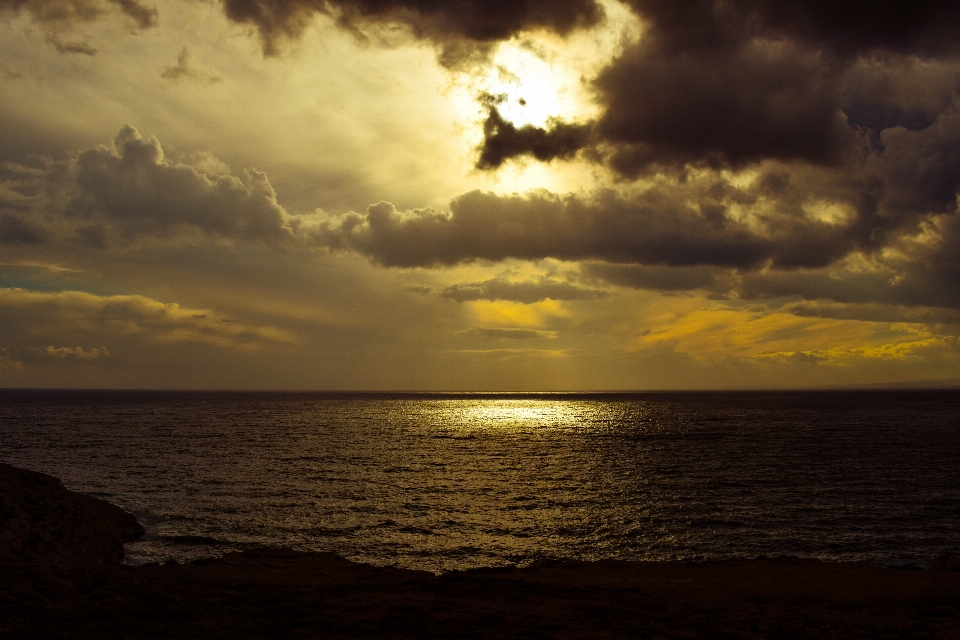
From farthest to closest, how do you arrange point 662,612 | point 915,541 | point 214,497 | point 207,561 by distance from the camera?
point 214,497 < point 915,541 < point 207,561 < point 662,612

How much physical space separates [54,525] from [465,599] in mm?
24037

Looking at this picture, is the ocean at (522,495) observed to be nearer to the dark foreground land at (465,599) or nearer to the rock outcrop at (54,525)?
the rock outcrop at (54,525)

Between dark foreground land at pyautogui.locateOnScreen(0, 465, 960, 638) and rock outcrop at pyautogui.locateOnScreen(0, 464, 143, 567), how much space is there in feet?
0.95

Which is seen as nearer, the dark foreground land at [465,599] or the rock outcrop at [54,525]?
the dark foreground land at [465,599]

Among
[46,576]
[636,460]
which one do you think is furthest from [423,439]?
[46,576]

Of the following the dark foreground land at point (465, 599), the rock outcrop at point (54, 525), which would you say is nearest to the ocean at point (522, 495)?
the rock outcrop at point (54, 525)

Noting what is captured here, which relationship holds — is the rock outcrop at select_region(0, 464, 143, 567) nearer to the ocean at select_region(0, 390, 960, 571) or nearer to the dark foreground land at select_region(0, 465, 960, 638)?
the dark foreground land at select_region(0, 465, 960, 638)

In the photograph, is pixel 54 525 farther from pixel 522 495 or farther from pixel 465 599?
pixel 522 495

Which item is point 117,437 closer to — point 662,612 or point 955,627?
point 662,612

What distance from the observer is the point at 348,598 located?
19406mm

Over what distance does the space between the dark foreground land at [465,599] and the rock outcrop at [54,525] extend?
11.4 inches

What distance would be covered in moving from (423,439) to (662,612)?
7515 cm

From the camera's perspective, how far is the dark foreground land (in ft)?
54.2

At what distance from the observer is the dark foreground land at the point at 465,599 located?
54.2ft
